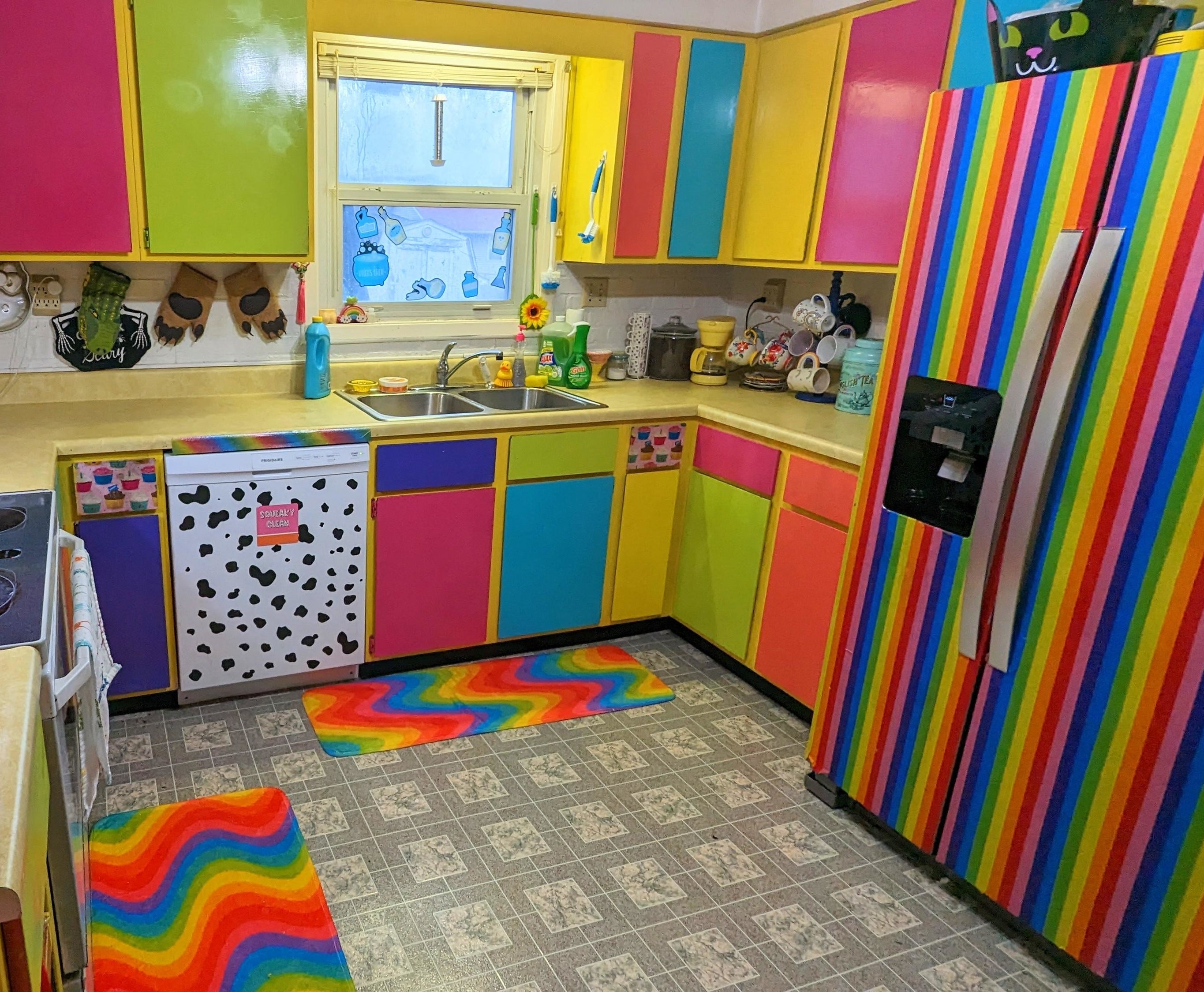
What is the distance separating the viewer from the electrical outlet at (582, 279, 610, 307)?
3.64m

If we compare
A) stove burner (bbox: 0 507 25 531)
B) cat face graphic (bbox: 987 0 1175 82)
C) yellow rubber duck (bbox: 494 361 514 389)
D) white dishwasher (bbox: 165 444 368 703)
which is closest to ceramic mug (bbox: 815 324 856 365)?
yellow rubber duck (bbox: 494 361 514 389)

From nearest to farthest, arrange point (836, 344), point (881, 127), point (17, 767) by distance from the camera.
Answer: point (17, 767), point (881, 127), point (836, 344)

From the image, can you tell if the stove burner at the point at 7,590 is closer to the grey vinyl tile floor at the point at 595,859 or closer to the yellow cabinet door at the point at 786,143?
the grey vinyl tile floor at the point at 595,859

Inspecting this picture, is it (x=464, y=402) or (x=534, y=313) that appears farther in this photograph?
(x=534, y=313)

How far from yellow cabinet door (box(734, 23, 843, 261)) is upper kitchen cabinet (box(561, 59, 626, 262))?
53cm

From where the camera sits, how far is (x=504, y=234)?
353 centimetres

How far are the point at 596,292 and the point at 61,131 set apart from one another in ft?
6.18

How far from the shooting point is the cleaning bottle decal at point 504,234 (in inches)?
138

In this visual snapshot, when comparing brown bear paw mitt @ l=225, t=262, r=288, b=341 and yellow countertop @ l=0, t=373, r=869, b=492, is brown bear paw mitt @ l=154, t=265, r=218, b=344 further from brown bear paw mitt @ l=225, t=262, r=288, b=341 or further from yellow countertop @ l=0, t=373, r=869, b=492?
yellow countertop @ l=0, t=373, r=869, b=492

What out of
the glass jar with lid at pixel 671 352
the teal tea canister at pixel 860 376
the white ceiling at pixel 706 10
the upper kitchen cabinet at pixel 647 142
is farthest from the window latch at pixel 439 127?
the teal tea canister at pixel 860 376

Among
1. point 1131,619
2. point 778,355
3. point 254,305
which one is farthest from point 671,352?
point 1131,619

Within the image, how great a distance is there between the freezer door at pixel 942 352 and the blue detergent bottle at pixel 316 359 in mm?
1760

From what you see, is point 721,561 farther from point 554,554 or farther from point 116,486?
point 116,486

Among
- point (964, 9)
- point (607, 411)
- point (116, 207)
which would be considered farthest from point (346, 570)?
point (964, 9)
